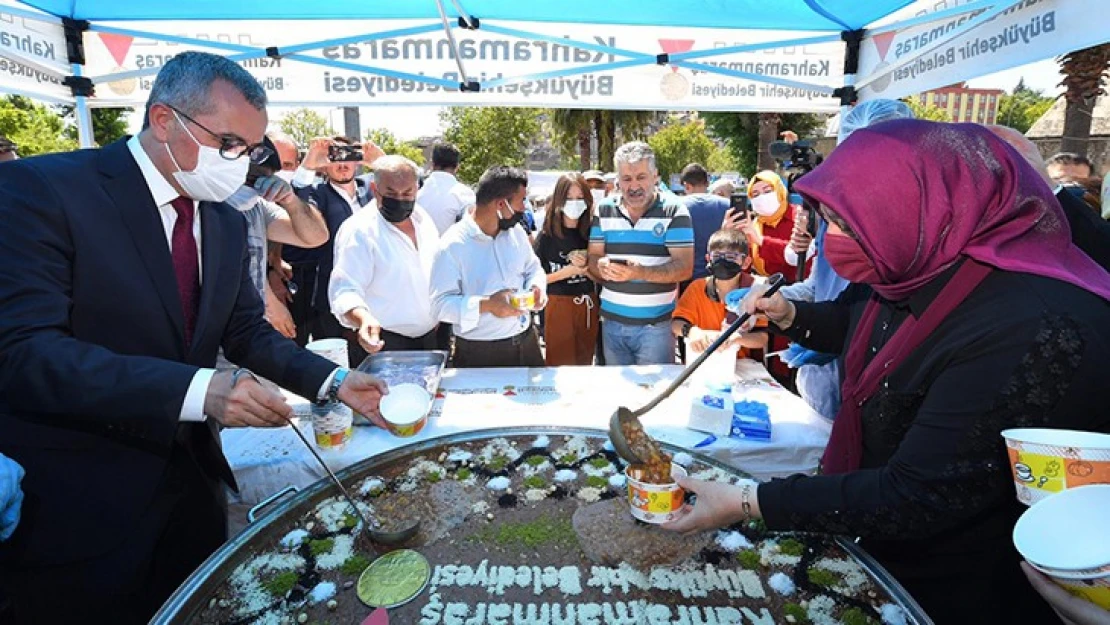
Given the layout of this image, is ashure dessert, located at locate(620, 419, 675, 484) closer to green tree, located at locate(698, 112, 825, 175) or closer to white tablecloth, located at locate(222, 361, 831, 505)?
white tablecloth, located at locate(222, 361, 831, 505)

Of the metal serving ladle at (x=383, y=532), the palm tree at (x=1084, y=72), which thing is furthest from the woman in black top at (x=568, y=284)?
the palm tree at (x=1084, y=72)

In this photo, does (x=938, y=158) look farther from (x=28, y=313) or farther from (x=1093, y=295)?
(x=28, y=313)

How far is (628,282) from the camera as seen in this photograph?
12.2 ft

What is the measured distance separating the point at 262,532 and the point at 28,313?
2.42 feet

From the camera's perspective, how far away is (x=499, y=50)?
181 inches

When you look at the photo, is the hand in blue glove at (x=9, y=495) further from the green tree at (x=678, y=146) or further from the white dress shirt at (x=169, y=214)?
the green tree at (x=678, y=146)

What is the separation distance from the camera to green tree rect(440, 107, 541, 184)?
2856 centimetres

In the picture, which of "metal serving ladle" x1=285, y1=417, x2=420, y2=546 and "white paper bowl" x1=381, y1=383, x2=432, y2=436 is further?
"white paper bowl" x1=381, y1=383, x2=432, y2=436

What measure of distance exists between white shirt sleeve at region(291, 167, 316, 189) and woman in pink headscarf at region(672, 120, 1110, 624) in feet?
13.2

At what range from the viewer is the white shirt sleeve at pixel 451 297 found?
3.09 metres

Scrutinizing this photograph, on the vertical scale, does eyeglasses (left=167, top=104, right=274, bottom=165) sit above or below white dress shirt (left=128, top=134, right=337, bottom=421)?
above

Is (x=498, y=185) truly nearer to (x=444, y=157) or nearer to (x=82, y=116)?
(x=444, y=157)

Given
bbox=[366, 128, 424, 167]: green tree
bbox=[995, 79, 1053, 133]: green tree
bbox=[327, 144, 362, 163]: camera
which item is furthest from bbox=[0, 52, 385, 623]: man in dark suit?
bbox=[995, 79, 1053, 133]: green tree

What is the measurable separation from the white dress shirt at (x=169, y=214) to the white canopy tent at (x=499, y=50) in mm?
2778
